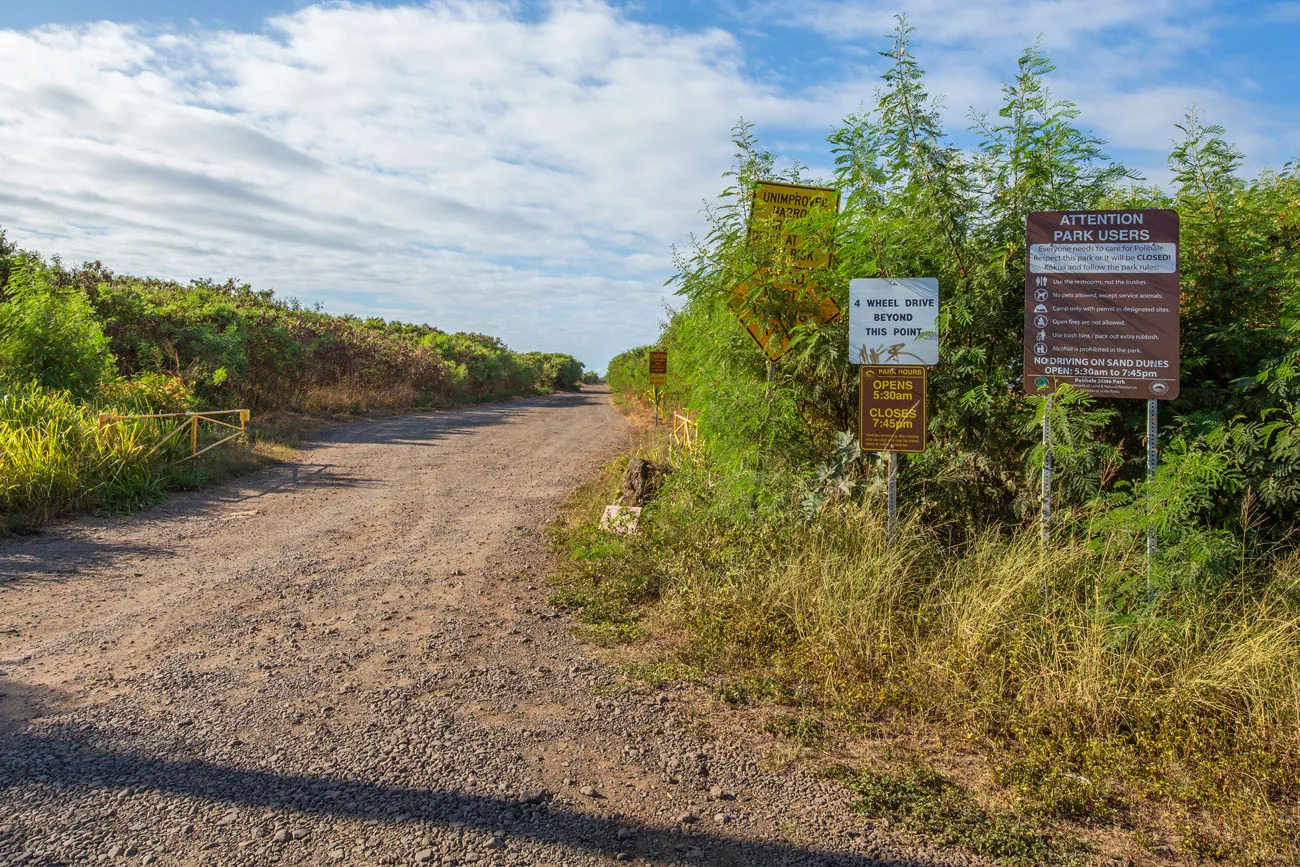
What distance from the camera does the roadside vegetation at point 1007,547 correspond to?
12.1 feet

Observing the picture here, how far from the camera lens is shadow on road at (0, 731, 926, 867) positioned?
121 inches

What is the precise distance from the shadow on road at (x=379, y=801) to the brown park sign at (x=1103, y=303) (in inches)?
134

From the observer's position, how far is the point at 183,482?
35.8 ft

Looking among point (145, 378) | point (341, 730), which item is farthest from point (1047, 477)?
point (145, 378)

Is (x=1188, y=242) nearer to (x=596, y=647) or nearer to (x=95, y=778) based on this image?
(x=596, y=647)

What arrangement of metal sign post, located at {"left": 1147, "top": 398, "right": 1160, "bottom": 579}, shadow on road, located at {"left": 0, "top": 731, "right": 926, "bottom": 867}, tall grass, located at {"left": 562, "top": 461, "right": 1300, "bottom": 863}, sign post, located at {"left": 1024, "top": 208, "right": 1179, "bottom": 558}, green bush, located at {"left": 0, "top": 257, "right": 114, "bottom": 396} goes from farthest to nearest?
green bush, located at {"left": 0, "top": 257, "right": 114, "bottom": 396}
sign post, located at {"left": 1024, "top": 208, "right": 1179, "bottom": 558}
metal sign post, located at {"left": 1147, "top": 398, "right": 1160, "bottom": 579}
tall grass, located at {"left": 562, "top": 461, "right": 1300, "bottom": 863}
shadow on road, located at {"left": 0, "top": 731, "right": 926, "bottom": 867}

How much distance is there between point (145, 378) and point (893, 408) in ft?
43.5

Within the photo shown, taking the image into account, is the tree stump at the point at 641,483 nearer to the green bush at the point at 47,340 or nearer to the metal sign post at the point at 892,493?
the metal sign post at the point at 892,493

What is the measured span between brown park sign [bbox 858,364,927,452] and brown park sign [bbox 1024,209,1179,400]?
2.34 feet

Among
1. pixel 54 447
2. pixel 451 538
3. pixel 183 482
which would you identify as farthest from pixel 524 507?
pixel 54 447

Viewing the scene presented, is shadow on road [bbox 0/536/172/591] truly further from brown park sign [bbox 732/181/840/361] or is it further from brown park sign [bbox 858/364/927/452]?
brown park sign [bbox 858/364/927/452]

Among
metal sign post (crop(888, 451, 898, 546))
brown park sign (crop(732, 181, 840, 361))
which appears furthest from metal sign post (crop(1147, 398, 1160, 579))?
brown park sign (crop(732, 181, 840, 361))

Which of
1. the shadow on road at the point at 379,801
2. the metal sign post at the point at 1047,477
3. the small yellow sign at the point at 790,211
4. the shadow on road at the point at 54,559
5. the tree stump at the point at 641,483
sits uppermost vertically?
the small yellow sign at the point at 790,211

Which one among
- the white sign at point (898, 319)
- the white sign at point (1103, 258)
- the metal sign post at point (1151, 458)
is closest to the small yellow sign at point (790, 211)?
the white sign at point (898, 319)
